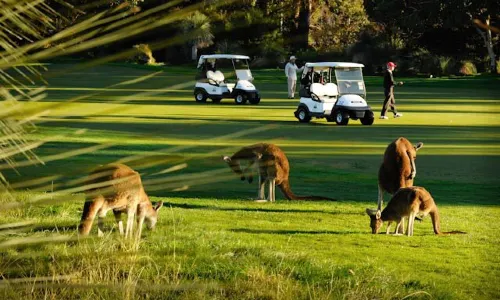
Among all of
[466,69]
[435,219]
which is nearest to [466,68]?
[466,69]

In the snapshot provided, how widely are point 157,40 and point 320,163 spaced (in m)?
16.5

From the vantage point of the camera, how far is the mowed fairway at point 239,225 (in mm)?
1634

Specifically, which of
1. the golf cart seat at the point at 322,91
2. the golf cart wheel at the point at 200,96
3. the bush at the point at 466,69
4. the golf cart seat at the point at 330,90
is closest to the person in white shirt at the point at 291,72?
the golf cart wheel at the point at 200,96

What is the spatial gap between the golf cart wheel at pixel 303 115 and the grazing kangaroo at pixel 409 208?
1739 centimetres

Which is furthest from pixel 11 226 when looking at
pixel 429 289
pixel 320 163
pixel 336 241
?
pixel 320 163

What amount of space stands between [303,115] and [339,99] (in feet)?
4.52

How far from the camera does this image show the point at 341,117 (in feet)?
89.5

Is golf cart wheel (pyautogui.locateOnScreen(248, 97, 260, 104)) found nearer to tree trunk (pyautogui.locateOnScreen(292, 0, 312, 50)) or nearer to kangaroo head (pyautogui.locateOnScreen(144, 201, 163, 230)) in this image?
kangaroo head (pyautogui.locateOnScreen(144, 201, 163, 230))

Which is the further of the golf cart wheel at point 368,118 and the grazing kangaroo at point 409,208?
the golf cart wheel at point 368,118

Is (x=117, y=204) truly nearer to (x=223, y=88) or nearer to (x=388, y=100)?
(x=388, y=100)

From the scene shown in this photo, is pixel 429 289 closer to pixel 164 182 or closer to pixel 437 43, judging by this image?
pixel 164 182

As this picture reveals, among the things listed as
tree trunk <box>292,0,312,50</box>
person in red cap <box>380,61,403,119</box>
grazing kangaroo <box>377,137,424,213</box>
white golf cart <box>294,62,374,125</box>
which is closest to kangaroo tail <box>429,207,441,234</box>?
grazing kangaroo <box>377,137,424,213</box>

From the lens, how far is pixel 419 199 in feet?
33.7

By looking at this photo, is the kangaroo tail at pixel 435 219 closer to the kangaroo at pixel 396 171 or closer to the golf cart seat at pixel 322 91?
the kangaroo at pixel 396 171
